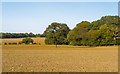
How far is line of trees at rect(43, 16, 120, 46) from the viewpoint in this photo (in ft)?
165

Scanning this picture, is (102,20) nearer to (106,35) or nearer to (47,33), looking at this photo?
(106,35)

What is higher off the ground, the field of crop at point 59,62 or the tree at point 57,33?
the tree at point 57,33

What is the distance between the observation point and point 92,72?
1366cm

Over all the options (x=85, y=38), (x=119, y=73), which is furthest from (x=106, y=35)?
(x=119, y=73)

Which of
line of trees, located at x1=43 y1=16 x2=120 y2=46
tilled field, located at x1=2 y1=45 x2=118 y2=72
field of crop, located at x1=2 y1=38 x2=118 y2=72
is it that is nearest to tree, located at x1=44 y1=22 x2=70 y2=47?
line of trees, located at x1=43 y1=16 x2=120 y2=46

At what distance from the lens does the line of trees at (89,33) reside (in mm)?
50188

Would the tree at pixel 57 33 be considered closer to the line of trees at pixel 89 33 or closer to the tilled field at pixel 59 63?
the line of trees at pixel 89 33

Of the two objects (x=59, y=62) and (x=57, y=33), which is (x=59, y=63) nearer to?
(x=59, y=62)

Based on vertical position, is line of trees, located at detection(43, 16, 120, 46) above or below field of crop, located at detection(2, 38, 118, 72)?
→ above

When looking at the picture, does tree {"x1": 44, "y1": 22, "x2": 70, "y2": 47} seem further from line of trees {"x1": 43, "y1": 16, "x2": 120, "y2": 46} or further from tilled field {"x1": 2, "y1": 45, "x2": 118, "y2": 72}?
tilled field {"x1": 2, "y1": 45, "x2": 118, "y2": 72}

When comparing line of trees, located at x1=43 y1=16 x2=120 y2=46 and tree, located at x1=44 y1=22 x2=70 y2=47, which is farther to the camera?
line of trees, located at x1=43 y1=16 x2=120 y2=46

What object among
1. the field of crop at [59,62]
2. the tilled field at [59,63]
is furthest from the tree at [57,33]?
the tilled field at [59,63]

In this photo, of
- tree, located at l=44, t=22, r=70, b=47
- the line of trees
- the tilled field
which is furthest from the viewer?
the line of trees

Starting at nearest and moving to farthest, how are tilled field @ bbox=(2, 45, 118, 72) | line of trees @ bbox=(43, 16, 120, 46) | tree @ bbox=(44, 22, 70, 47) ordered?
tilled field @ bbox=(2, 45, 118, 72), tree @ bbox=(44, 22, 70, 47), line of trees @ bbox=(43, 16, 120, 46)
